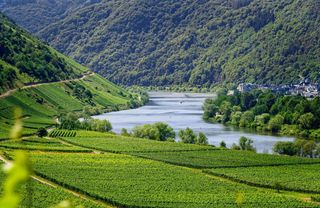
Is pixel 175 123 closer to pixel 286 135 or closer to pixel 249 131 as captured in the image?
pixel 249 131

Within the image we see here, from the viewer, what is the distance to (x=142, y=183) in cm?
7444

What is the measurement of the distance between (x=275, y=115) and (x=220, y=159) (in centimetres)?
7718

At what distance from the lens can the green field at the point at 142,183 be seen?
65.6 m

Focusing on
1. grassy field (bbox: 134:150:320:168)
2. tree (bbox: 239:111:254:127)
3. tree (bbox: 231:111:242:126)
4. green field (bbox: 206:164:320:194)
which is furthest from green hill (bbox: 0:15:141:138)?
green field (bbox: 206:164:320:194)

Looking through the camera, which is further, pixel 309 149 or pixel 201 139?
pixel 201 139

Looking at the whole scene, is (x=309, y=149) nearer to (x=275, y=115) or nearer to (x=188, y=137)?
(x=188, y=137)

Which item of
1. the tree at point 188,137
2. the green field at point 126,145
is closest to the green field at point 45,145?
the green field at point 126,145

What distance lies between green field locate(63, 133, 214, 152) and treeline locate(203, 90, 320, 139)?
43.2 meters

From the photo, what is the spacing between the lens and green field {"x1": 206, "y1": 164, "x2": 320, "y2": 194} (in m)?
77.5

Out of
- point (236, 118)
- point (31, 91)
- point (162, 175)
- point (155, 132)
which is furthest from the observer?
point (236, 118)

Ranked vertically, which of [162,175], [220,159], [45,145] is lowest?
[162,175]

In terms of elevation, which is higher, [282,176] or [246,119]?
[246,119]

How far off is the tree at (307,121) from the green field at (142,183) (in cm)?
6908

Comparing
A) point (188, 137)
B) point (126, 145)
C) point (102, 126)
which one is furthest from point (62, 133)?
point (188, 137)
